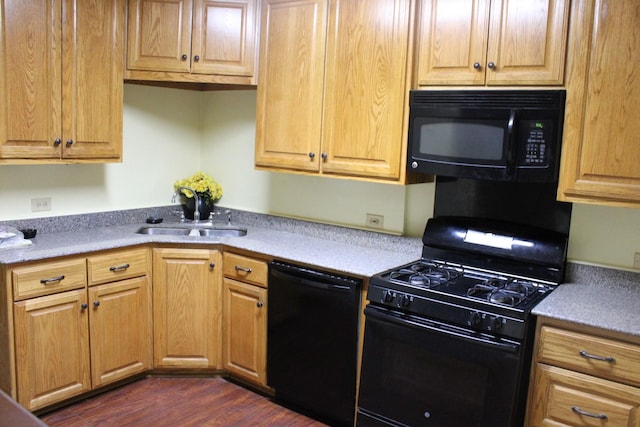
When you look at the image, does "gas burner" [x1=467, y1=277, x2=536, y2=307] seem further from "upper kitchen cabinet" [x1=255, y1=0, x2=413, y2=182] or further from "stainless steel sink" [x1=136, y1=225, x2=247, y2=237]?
"stainless steel sink" [x1=136, y1=225, x2=247, y2=237]

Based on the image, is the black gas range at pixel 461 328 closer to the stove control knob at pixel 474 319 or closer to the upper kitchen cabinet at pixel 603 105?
the stove control knob at pixel 474 319

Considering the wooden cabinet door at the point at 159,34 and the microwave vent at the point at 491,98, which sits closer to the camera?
the microwave vent at the point at 491,98

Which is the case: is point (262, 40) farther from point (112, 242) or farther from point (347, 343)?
point (347, 343)

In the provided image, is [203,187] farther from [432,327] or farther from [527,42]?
[527,42]

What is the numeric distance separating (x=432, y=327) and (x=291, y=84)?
5.05 ft

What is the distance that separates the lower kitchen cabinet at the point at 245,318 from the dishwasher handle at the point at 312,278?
0.11m

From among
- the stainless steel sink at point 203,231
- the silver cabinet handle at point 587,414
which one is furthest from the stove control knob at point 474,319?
the stainless steel sink at point 203,231

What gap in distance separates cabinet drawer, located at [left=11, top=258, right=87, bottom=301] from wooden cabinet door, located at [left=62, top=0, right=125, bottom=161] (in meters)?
0.60

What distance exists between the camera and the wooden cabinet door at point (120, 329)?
3188 mm

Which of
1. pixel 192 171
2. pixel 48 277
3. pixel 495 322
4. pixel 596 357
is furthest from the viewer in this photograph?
pixel 192 171

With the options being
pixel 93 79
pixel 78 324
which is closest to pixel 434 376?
pixel 78 324

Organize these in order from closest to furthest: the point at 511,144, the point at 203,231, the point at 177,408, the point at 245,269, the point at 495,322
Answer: the point at 495,322 → the point at 511,144 → the point at 177,408 → the point at 245,269 → the point at 203,231

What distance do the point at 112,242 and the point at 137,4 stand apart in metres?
1.35

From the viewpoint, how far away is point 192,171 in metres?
4.26
